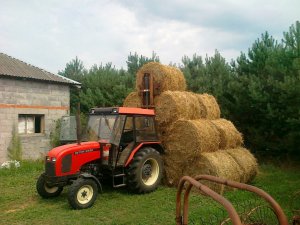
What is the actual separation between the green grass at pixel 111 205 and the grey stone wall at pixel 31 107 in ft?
12.6

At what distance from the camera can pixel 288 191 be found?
765cm

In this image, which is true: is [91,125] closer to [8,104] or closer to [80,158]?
[80,158]

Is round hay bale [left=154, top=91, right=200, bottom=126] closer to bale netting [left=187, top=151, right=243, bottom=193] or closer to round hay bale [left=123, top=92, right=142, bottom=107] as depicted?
round hay bale [left=123, top=92, right=142, bottom=107]

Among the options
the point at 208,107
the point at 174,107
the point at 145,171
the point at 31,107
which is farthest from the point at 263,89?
Result: the point at 31,107

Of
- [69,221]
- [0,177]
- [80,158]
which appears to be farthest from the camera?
[0,177]

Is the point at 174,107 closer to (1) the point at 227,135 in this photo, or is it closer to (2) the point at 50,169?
(1) the point at 227,135

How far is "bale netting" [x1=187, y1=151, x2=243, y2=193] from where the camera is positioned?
7.45 metres

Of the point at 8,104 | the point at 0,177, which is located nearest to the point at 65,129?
the point at 8,104

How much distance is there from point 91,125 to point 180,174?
2.43 m

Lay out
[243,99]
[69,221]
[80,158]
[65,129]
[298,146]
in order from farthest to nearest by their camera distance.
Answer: [65,129] → [243,99] → [298,146] → [80,158] → [69,221]

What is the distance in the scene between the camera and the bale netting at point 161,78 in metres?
8.89

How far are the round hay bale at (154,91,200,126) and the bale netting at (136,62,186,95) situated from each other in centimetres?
37

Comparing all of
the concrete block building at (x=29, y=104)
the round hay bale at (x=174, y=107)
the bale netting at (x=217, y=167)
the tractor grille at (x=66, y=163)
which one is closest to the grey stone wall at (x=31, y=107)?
the concrete block building at (x=29, y=104)

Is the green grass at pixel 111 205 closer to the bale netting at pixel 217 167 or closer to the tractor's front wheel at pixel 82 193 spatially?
the tractor's front wheel at pixel 82 193
